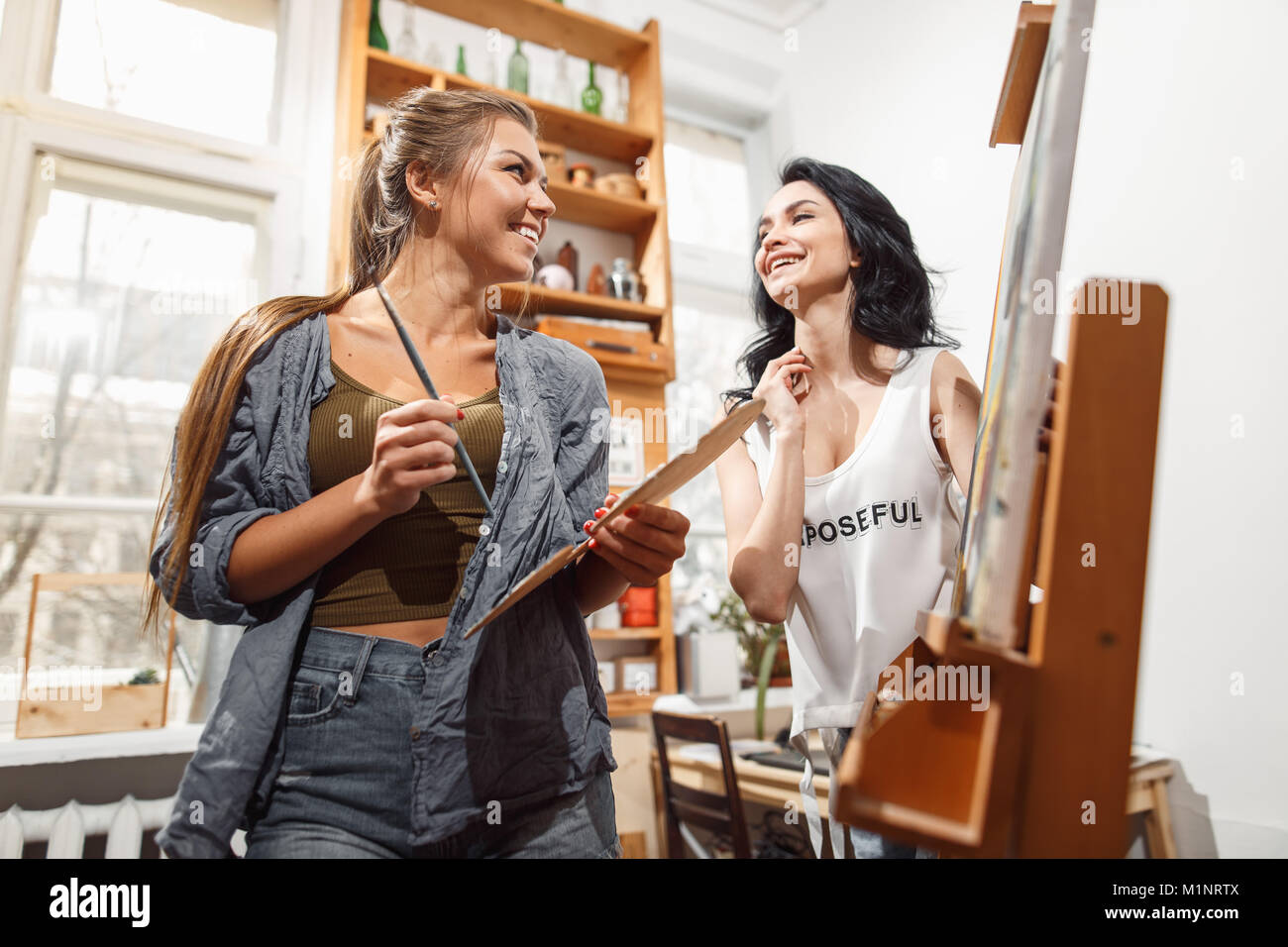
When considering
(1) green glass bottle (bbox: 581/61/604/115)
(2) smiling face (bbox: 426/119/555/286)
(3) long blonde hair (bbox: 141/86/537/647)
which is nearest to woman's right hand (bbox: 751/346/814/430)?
(2) smiling face (bbox: 426/119/555/286)

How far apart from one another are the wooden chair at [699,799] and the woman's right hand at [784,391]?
4.06ft

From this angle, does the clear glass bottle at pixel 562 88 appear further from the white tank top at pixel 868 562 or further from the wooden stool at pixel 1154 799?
the wooden stool at pixel 1154 799

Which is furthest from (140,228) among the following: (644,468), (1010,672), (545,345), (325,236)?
(1010,672)

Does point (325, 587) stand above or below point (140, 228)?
below

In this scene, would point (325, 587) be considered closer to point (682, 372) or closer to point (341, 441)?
point (341, 441)

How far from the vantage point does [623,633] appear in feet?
8.91

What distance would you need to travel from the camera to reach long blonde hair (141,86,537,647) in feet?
2.66

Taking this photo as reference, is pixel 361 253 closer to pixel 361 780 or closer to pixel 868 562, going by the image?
pixel 361 780

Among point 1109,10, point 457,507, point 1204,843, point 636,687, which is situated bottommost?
point 1204,843

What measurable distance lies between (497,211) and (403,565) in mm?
455

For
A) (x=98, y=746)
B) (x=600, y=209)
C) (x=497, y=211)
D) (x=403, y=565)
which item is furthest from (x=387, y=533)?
(x=600, y=209)

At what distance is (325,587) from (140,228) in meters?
2.20

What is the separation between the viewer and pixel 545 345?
103 centimetres
